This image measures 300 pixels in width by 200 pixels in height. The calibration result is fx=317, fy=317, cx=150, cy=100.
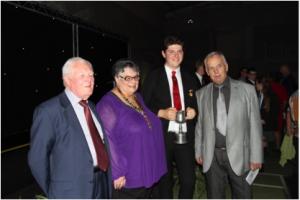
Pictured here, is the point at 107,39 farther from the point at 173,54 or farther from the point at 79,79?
the point at 79,79

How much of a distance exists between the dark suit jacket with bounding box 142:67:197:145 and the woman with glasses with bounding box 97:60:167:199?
1.58 ft

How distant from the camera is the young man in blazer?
283 cm

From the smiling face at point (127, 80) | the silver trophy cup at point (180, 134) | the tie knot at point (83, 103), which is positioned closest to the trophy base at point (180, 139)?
the silver trophy cup at point (180, 134)

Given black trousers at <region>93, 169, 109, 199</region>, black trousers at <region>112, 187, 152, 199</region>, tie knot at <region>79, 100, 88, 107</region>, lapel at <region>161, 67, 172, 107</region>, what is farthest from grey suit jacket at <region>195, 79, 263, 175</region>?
tie knot at <region>79, 100, 88, 107</region>

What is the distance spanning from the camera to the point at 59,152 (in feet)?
5.96

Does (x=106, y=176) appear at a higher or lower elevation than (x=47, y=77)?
lower

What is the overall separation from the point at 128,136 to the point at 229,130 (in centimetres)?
89

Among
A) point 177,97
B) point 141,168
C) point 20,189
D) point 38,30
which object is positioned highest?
point 38,30

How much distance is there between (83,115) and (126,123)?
1.26 ft

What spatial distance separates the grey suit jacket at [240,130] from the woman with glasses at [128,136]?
55 centimetres

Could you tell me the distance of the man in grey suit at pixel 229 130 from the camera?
262cm

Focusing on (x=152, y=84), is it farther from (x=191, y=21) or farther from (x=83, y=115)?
(x=191, y=21)

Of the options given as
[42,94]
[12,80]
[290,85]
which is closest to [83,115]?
[12,80]

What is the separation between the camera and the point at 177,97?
287 cm
